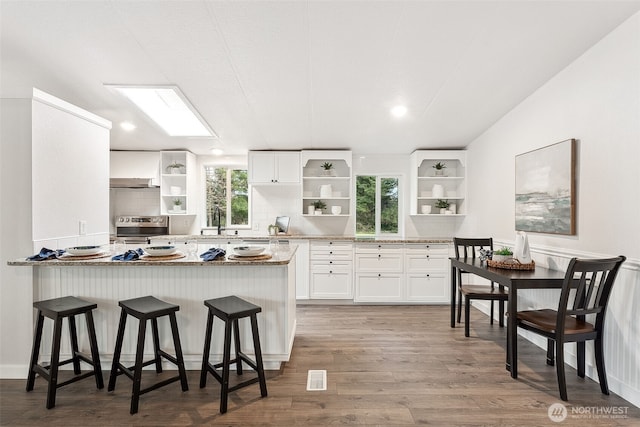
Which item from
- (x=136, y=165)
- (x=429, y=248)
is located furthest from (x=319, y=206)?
(x=136, y=165)

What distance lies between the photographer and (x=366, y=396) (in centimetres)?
226

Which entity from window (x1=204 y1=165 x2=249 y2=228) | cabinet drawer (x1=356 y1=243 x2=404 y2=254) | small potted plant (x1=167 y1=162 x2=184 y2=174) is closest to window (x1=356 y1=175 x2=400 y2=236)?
cabinet drawer (x1=356 y1=243 x2=404 y2=254)

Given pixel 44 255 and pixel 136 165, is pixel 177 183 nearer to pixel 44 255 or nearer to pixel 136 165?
pixel 136 165

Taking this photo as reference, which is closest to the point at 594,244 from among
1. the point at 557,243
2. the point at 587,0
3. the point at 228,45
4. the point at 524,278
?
the point at 557,243

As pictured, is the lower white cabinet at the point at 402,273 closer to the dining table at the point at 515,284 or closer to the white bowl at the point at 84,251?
the dining table at the point at 515,284

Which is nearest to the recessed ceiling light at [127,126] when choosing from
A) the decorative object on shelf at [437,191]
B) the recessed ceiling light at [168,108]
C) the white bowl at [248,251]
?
the recessed ceiling light at [168,108]

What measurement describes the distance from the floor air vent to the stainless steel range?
3.43 metres

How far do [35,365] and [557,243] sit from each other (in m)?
4.23

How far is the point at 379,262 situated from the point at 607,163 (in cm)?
273

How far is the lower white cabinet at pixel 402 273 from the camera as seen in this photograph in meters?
4.55

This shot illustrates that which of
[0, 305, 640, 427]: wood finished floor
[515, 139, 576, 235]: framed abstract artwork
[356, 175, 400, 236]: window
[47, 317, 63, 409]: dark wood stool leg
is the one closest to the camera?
[0, 305, 640, 427]: wood finished floor

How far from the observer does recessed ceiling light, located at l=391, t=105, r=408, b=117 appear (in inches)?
142

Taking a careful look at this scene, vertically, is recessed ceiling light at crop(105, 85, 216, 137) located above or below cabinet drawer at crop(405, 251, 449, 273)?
above

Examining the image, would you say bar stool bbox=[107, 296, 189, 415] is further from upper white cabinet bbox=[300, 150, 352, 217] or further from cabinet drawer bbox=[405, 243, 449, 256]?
cabinet drawer bbox=[405, 243, 449, 256]
